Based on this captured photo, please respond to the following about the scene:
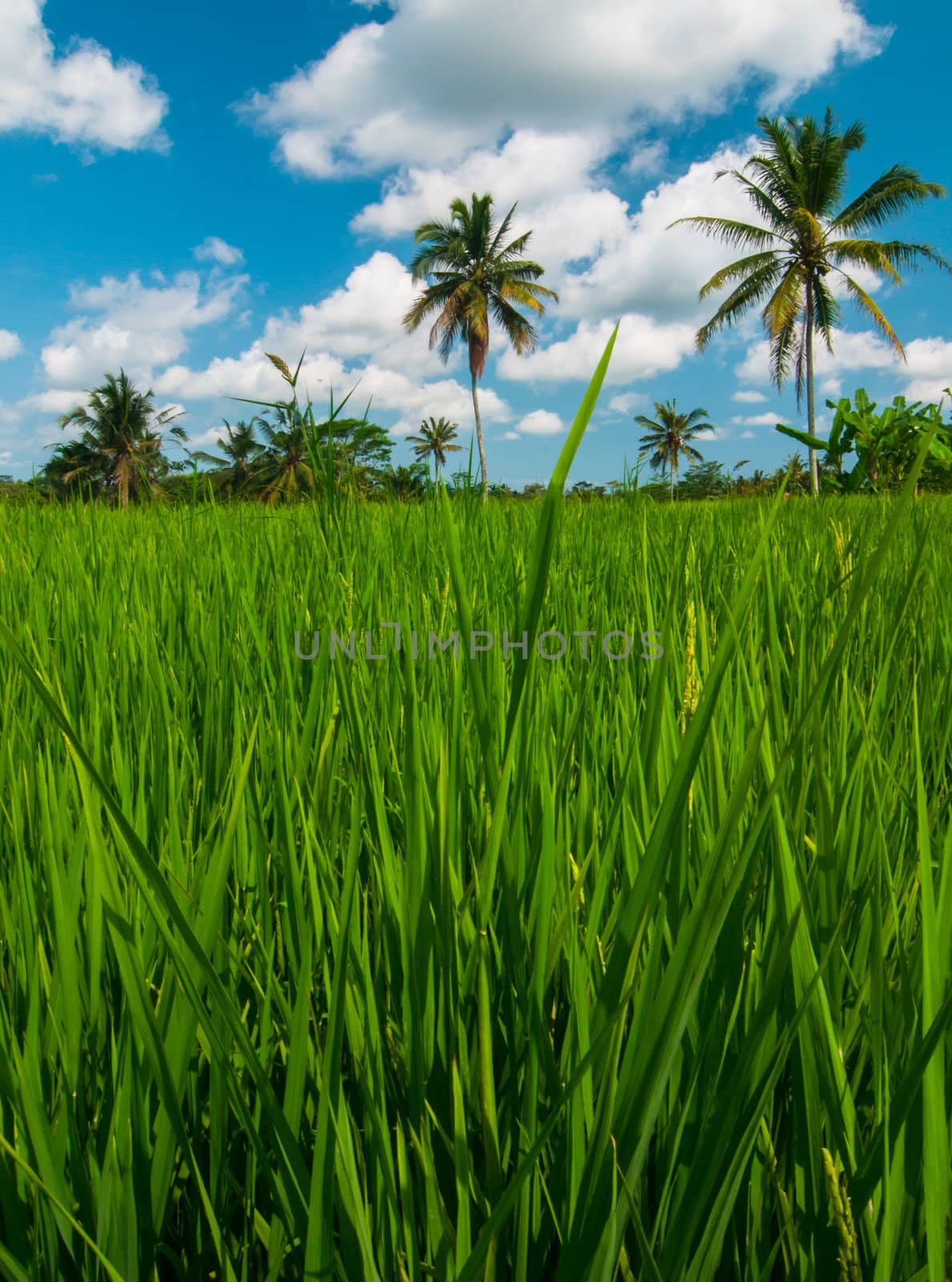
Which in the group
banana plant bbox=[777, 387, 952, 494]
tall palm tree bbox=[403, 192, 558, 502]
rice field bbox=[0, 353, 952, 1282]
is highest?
tall palm tree bbox=[403, 192, 558, 502]

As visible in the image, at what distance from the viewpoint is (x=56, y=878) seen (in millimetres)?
388

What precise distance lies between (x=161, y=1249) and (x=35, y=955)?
0.16 meters

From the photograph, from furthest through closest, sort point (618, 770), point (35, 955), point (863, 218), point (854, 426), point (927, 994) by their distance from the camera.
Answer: point (863, 218) < point (854, 426) < point (618, 770) < point (35, 955) < point (927, 994)

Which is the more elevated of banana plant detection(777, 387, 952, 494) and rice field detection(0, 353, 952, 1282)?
banana plant detection(777, 387, 952, 494)

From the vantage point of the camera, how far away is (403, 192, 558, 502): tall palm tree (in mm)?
24078

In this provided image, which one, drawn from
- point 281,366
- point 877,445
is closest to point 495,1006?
point 281,366

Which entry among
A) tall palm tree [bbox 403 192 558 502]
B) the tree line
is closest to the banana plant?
the tree line

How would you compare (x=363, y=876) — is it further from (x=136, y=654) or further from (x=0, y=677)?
(x=0, y=677)

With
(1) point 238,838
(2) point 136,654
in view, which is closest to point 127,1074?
(1) point 238,838

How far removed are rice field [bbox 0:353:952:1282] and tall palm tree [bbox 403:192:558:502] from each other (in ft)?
81.4

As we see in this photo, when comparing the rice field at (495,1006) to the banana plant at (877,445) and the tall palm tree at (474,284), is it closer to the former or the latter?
the banana plant at (877,445)

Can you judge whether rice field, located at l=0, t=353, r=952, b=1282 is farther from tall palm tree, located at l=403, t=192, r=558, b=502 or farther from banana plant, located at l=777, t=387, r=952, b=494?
tall palm tree, located at l=403, t=192, r=558, b=502

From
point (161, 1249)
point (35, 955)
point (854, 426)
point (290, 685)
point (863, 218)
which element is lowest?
point (161, 1249)

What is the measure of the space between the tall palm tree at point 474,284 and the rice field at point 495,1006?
24805 mm
